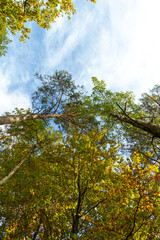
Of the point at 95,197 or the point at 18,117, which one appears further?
Result: the point at 18,117

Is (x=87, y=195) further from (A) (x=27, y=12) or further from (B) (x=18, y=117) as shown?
(A) (x=27, y=12)

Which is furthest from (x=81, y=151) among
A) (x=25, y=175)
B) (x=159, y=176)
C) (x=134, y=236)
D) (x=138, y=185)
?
(x=25, y=175)

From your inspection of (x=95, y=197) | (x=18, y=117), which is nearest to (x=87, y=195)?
(x=95, y=197)

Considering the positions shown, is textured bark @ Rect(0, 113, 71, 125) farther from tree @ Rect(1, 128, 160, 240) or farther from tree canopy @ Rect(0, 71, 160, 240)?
tree @ Rect(1, 128, 160, 240)

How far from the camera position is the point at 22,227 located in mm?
6238

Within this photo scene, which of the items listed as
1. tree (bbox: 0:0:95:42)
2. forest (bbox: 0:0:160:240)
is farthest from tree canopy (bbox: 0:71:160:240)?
tree (bbox: 0:0:95:42)

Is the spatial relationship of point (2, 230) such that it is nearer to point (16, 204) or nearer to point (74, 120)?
point (16, 204)

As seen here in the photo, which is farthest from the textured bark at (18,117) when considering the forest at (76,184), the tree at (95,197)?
the tree at (95,197)

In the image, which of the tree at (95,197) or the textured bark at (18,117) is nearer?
the tree at (95,197)

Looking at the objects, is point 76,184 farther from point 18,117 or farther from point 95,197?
point 18,117

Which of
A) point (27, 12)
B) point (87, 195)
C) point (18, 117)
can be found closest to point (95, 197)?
point (87, 195)

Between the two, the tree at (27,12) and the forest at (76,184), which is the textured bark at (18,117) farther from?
the tree at (27,12)

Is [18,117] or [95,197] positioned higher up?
[18,117]

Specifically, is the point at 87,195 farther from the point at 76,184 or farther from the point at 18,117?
the point at 18,117
